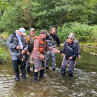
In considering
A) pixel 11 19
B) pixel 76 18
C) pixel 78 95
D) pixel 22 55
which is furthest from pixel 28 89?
pixel 11 19

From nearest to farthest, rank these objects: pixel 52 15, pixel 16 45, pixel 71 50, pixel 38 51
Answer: pixel 16 45 < pixel 38 51 < pixel 71 50 < pixel 52 15

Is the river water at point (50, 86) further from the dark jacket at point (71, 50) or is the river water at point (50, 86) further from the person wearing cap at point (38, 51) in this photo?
the dark jacket at point (71, 50)

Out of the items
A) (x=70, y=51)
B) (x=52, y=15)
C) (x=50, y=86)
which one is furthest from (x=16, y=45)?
(x=52, y=15)

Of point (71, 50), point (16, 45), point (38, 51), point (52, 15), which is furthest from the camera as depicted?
point (52, 15)

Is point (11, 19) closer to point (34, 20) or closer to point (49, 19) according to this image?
point (34, 20)

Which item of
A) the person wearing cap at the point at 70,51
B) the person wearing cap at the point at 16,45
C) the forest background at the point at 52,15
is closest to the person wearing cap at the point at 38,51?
the person wearing cap at the point at 16,45

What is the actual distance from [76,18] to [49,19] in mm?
5766

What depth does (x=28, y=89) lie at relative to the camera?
14.4ft

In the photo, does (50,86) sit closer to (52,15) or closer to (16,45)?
(16,45)

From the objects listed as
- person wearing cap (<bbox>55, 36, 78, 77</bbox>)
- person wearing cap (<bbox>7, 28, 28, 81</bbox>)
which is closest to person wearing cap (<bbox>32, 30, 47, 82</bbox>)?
person wearing cap (<bbox>7, 28, 28, 81</bbox>)

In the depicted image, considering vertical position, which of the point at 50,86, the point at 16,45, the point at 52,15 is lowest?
the point at 50,86

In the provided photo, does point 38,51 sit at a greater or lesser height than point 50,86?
greater

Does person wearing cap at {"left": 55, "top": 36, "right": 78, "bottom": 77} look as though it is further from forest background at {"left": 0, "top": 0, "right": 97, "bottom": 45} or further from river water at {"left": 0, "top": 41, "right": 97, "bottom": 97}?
forest background at {"left": 0, "top": 0, "right": 97, "bottom": 45}

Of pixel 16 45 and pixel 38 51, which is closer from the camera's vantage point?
pixel 16 45
